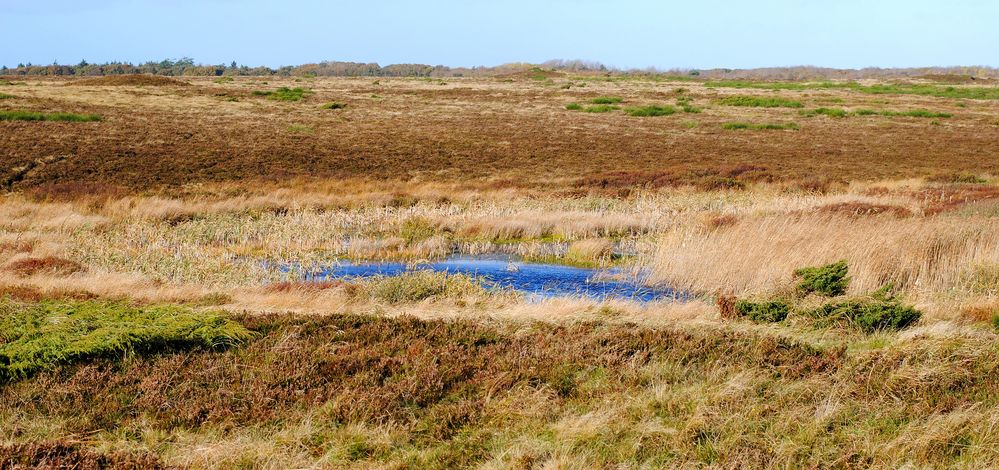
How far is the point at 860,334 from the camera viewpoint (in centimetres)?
942

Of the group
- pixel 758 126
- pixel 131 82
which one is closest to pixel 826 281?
pixel 758 126

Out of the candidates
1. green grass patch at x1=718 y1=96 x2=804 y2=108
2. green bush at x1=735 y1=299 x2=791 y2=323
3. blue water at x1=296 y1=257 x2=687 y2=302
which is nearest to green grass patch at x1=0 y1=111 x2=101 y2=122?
blue water at x1=296 y1=257 x2=687 y2=302

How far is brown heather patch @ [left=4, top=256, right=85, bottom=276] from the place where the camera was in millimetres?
13758

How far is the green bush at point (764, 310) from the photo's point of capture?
410 inches

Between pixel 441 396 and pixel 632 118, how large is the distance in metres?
50.7

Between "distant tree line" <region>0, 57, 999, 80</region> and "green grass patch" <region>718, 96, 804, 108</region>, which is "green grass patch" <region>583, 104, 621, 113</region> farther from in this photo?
"distant tree line" <region>0, 57, 999, 80</region>

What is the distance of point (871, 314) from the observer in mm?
9648

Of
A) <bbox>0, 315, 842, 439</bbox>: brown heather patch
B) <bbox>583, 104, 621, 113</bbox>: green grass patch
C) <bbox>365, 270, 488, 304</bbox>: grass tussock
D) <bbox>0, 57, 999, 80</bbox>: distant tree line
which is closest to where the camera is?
<bbox>0, 315, 842, 439</bbox>: brown heather patch

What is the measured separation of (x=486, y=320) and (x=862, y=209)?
524 inches

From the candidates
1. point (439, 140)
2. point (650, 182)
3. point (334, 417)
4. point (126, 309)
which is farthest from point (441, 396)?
point (439, 140)

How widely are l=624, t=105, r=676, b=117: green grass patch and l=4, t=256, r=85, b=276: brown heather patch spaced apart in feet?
155

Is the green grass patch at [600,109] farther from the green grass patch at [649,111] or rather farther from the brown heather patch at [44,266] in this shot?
the brown heather patch at [44,266]

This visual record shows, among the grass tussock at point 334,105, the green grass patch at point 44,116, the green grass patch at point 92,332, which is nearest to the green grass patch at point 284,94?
the grass tussock at point 334,105

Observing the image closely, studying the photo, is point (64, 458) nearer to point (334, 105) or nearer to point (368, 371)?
point (368, 371)
